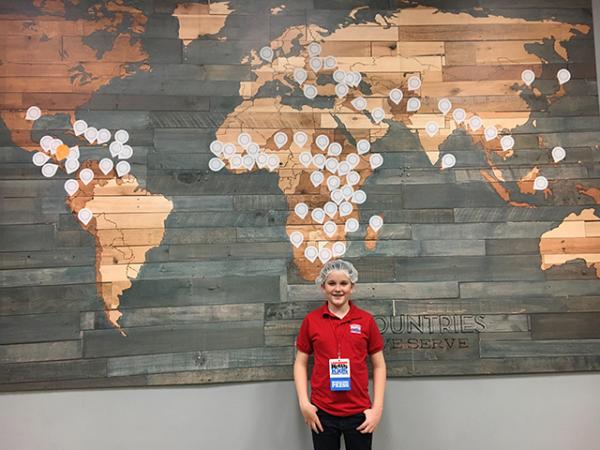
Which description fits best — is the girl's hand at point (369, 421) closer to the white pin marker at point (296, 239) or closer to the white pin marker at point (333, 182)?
the white pin marker at point (296, 239)

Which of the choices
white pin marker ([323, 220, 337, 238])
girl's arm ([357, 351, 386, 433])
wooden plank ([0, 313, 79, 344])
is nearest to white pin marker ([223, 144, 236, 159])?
white pin marker ([323, 220, 337, 238])

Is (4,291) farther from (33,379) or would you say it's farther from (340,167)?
(340,167)

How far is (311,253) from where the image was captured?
7.17ft

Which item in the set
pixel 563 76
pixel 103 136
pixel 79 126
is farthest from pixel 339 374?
pixel 563 76

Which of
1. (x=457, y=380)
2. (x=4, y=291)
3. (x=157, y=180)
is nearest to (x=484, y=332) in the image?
(x=457, y=380)

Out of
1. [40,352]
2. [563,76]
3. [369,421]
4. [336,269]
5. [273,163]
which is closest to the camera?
[369,421]

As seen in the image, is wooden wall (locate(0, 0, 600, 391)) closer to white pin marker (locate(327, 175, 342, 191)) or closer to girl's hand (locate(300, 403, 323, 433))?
white pin marker (locate(327, 175, 342, 191))

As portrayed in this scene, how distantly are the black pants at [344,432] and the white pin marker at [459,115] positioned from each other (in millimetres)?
1416

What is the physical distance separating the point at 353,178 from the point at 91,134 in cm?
124

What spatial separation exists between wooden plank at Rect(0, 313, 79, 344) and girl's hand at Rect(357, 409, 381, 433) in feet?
4.29

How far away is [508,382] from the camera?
220 cm

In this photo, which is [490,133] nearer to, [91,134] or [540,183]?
[540,183]

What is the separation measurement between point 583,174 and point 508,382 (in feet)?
3.47

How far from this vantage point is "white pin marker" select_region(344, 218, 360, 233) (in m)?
2.21
